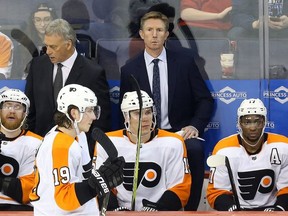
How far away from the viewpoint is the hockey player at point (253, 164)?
295 inches

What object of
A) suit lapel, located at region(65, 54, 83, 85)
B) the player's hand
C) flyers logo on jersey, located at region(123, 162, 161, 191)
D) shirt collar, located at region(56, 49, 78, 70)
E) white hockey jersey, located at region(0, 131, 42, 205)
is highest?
shirt collar, located at region(56, 49, 78, 70)

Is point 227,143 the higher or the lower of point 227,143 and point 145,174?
the higher

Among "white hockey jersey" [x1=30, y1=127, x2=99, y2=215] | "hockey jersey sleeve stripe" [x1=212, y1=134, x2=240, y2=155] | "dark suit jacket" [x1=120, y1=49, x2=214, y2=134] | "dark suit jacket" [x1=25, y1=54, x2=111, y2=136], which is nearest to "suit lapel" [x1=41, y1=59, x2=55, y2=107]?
"dark suit jacket" [x1=25, y1=54, x2=111, y2=136]

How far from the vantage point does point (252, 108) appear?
757 centimetres

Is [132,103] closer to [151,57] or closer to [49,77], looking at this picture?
[151,57]

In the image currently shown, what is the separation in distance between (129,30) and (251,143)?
4.45ft

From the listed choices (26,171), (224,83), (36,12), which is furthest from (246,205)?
(36,12)

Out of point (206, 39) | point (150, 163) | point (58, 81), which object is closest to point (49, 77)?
point (58, 81)

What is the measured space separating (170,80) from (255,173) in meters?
0.95

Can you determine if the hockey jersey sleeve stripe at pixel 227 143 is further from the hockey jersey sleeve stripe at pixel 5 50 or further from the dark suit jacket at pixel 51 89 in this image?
the hockey jersey sleeve stripe at pixel 5 50

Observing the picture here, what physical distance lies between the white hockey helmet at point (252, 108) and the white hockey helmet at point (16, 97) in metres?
1.51

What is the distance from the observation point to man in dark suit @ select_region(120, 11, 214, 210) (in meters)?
7.81

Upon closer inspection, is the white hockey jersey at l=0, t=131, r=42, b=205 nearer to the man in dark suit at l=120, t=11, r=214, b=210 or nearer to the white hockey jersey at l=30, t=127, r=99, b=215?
the man in dark suit at l=120, t=11, r=214, b=210

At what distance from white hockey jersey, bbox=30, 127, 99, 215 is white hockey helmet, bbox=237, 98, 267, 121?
1.81 m
